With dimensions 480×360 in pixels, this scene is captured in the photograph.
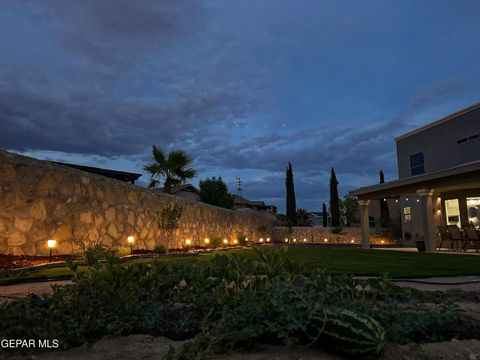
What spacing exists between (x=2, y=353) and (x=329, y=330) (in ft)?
6.24

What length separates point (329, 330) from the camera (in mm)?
1912

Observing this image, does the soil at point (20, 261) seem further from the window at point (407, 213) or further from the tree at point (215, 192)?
the tree at point (215, 192)

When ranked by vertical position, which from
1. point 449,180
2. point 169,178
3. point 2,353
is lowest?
point 2,353

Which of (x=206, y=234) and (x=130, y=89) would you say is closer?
(x=206, y=234)

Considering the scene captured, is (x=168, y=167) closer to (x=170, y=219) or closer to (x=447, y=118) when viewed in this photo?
(x=170, y=219)

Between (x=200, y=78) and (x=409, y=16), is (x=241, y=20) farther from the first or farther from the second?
(x=409, y=16)

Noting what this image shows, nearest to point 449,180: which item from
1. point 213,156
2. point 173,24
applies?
point 173,24

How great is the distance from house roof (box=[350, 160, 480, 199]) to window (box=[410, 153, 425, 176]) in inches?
201

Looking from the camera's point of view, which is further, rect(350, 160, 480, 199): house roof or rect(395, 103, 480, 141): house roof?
rect(395, 103, 480, 141): house roof

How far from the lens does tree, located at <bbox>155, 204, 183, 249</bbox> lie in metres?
12.1

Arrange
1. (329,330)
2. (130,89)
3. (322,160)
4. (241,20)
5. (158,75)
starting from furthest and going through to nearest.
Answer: (322,160)
(130,89)
(158,75)
(241,20)
(329,330)

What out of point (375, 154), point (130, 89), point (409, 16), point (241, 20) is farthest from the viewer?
point (375, 154)

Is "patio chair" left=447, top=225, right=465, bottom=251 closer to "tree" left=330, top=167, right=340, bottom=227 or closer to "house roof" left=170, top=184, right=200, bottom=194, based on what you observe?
"tree" left=330, top=167, right=340, bottom=227

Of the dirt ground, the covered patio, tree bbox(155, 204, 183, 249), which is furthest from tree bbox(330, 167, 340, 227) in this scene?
the dirt ground
